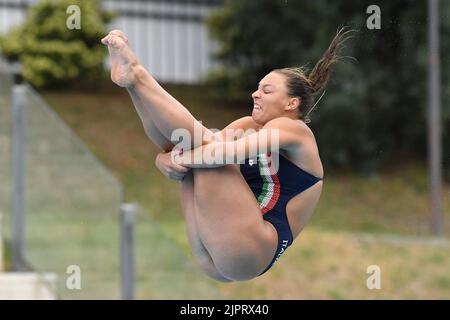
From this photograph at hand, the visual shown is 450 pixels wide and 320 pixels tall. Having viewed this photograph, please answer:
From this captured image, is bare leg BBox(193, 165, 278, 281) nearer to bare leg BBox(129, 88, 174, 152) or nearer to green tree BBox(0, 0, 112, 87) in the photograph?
bare leg BBox(129, 88, 174, 152)

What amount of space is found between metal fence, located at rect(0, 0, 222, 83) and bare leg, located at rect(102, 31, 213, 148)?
16.3 meters

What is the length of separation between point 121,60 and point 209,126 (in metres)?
10.2

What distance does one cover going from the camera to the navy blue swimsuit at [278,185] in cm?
399

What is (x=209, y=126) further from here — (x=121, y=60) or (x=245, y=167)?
(x=121, y=60)

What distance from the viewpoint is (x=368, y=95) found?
1664 centimetres

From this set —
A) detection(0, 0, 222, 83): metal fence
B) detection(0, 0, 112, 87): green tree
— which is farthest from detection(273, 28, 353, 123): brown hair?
detection(0, 0, 222, 83): metal fence

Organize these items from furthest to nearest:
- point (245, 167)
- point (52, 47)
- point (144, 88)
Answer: point (52, 47) → point (245, 167) → point (144, 88)

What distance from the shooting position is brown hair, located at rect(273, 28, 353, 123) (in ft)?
12.6

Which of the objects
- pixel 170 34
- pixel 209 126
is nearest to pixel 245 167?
pixel 209 126

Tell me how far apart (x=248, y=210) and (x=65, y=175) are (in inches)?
204

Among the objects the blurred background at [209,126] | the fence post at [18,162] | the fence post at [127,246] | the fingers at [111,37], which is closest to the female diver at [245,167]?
the fingers at [111,37]

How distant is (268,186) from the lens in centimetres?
404

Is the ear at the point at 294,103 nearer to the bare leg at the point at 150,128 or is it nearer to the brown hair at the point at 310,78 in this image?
the brown hair at the point at 310,78
